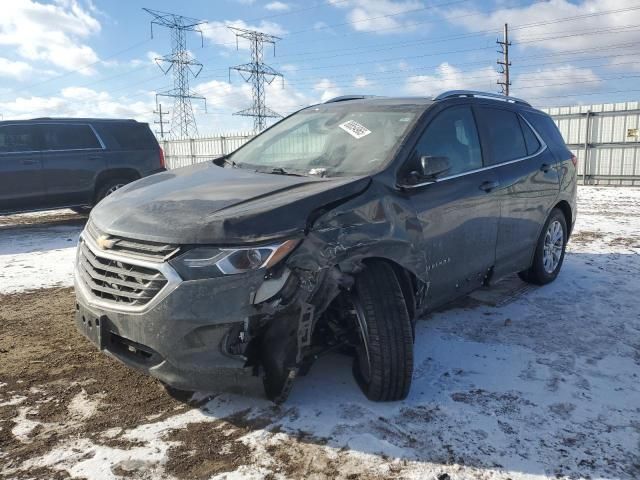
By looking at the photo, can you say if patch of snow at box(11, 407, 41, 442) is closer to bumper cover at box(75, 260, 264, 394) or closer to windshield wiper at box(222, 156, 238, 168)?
bumper cover at box(75, 260, 264, 394)

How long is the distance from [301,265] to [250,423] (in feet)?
3.09

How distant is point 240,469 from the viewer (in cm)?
242

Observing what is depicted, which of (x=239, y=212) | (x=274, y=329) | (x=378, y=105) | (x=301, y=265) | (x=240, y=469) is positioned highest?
(x=378, y=105)

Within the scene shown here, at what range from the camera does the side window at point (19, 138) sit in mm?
8383

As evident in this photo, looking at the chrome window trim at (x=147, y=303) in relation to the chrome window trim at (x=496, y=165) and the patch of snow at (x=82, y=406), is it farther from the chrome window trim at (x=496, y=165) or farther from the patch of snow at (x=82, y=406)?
the chrome window trim at (x=496, y=165)

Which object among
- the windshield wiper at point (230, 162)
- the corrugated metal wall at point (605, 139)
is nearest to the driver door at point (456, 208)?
the windshield wiper at point (230, 162)

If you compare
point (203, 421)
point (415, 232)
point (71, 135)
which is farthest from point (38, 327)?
point (71, 135)

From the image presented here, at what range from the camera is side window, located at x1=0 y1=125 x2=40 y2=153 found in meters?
8.38

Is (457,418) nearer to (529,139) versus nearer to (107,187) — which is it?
(529,139)

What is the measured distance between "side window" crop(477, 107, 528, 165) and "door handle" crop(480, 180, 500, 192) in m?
0.17

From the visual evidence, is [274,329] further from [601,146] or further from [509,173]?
[601,146]

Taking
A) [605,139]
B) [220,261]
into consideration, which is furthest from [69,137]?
[605,139]

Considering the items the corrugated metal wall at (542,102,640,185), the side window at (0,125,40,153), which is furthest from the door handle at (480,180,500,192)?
the corrugated metal wall at (542,102,640,185)

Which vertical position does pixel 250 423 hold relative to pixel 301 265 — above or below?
below
